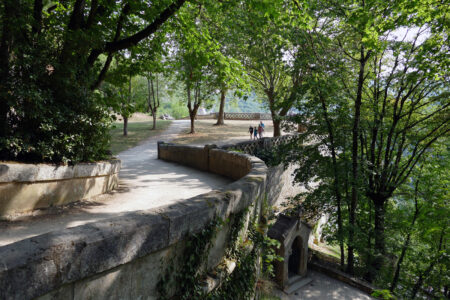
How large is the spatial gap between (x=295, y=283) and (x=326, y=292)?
47.9 inches

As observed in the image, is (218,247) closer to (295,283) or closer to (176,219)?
(176,219)

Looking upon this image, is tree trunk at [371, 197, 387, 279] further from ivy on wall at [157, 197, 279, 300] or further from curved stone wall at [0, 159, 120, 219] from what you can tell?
curved stone wall at [0, 159, 120, 219]

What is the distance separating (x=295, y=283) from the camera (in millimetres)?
10672

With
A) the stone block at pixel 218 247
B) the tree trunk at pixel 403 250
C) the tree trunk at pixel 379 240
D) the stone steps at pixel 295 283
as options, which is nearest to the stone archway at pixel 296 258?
the stone steps at pixel 295 283

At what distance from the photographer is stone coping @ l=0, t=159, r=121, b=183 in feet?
12.3

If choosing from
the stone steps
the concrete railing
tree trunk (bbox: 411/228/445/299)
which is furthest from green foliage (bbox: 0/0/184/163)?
tree trunk (bbox: 411/228/445/299)

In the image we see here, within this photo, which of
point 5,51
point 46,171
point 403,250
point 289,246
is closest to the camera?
point 5,51

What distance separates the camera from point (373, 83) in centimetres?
1160

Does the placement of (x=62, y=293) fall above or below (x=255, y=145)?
above

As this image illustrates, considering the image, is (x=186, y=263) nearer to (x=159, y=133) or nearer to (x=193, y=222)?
(x=193, y=222)

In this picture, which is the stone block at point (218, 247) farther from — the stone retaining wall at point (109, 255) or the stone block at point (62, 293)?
the stone block at point (62, 293)

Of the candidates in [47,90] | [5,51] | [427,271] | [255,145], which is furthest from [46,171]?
[427,271]

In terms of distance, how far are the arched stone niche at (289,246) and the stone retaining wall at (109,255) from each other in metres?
7.14

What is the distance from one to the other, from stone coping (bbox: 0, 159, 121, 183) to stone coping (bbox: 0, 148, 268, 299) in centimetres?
272
